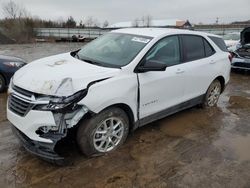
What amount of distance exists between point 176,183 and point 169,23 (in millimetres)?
57962

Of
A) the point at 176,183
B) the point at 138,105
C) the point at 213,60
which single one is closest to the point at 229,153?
the point at 176,183

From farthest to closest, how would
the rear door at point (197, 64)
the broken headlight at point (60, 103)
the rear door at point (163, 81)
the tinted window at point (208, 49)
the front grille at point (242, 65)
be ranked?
the front grille at point (242, 65) < the tinted window at point (208, 49) < the rear door at point (197, 64) < the rear door at point (163, 81) < the broken headlight at point (60, 103)

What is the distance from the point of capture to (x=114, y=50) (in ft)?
14.2

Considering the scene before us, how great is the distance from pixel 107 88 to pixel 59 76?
0.63 metres

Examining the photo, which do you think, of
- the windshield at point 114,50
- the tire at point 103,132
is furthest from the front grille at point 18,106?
the windshield at point 114,50

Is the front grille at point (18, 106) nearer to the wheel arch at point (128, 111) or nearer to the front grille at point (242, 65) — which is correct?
the wheel arch at point (128, 111)

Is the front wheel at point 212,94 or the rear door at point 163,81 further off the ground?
the rear door at point 163,81

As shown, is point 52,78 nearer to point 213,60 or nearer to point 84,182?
point 84,182

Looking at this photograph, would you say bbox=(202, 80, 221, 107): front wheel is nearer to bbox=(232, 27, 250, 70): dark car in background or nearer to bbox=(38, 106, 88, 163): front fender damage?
bbox=(38, 106, 88, 163): front fender damage

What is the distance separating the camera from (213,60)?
5.42m

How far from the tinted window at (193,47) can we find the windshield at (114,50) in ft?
2.95

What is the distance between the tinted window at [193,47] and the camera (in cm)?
483

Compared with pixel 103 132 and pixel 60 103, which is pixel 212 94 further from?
pixel 60 103

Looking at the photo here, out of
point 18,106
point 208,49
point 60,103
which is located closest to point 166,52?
point 208,49
